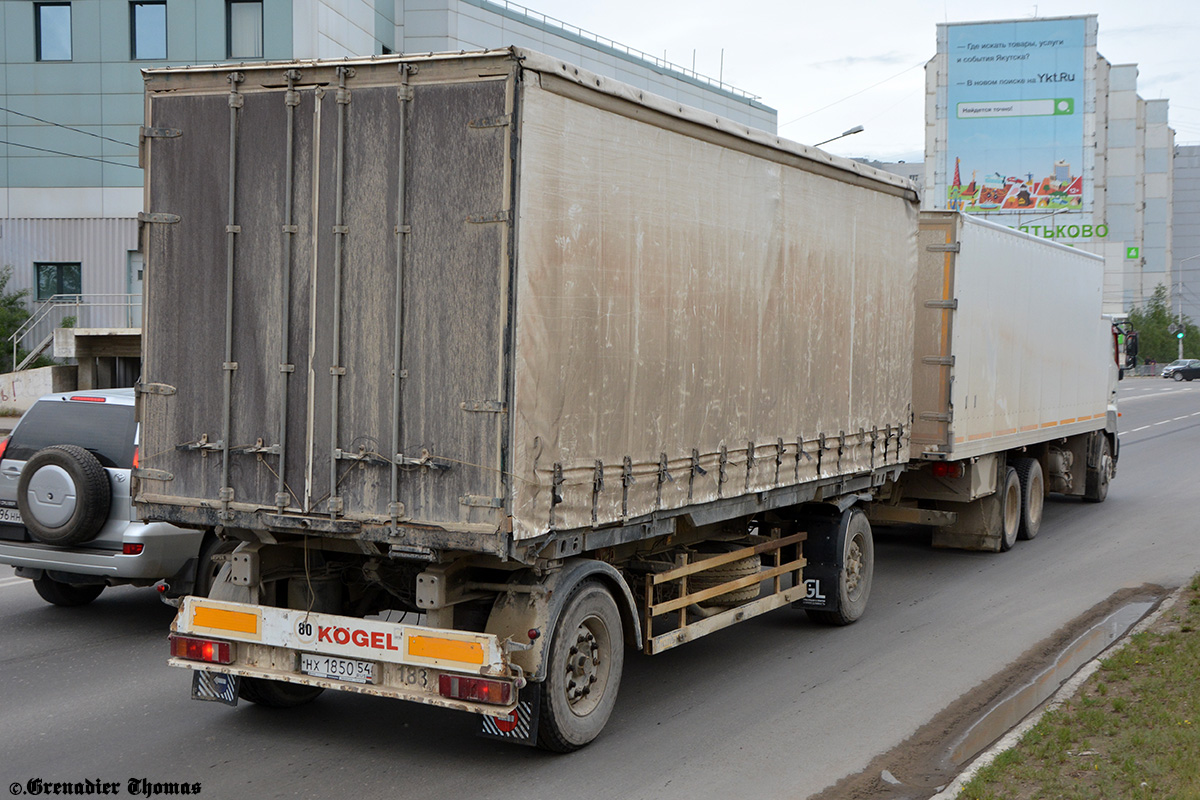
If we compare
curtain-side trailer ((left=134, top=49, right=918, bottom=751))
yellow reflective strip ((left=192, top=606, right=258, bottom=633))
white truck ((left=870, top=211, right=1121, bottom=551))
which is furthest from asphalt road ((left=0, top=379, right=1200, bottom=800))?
white truck ((left=870, top=211, right=1121, bottom=551))

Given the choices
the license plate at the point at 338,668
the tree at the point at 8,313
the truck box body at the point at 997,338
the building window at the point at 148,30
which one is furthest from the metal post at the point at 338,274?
the building window at the point at 148,30

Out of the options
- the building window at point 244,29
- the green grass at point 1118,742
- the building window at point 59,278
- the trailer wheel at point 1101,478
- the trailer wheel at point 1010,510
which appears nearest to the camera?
the green grass at point 1118,742

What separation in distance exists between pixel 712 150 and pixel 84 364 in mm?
28292

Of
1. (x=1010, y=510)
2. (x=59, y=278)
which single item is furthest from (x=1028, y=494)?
(x=59, y=278)

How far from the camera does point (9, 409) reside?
100 ft

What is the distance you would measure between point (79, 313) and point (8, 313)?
2.06 metres

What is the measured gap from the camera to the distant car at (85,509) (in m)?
8.23

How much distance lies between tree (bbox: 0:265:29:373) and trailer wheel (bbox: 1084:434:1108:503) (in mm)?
30389

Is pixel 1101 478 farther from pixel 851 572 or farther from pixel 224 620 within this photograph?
pixel 224 620

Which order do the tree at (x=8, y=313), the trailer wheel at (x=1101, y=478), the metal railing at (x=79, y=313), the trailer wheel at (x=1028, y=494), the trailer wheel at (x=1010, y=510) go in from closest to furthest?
the trailer wheel at (x=1010, y=510) → the trailer wheel at (x=1028, y=494) → the trailer wheel at (x=1101, y=478) → the tree at (x=8, y=313) → the metal railing at (x=79, y=313)

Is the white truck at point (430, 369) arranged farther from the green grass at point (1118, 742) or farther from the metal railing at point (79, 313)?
the metal railing at point (79, 313)

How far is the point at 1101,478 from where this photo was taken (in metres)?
17.2

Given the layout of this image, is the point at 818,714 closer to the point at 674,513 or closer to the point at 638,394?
the point at 674,513

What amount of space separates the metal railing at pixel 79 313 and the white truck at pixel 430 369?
104ft
